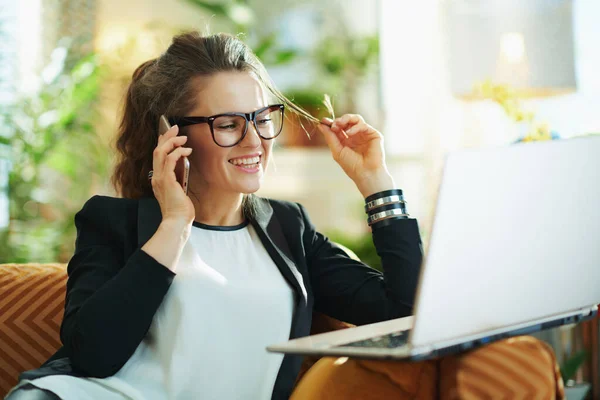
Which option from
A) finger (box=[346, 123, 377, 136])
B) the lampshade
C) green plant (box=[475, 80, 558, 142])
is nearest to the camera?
finger (box=[346, 123, 377, 136])

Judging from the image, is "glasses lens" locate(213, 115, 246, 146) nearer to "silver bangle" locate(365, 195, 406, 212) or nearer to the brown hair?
the brown hair

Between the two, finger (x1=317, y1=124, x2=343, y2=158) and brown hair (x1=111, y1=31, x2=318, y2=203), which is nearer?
brown hair (x1=111, y1=31, x2=318, y2=203)

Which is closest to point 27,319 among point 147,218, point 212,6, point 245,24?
point 147,218

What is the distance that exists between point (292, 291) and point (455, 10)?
2.06m

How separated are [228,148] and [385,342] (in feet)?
1.96

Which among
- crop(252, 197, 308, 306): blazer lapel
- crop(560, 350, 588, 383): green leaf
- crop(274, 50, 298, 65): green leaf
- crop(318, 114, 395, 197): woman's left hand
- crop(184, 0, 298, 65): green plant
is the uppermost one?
crop(184, 0, 298, 65): green plant

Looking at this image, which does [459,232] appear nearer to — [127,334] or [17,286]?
[127,334]

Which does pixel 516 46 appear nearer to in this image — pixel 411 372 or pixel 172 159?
pixel 172 159

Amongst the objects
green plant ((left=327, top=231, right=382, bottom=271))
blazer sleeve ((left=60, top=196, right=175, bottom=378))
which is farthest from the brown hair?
green plant ((left=327, top=231, right=382, bottom=271))

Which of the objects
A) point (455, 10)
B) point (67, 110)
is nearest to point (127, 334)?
point (455, 10)

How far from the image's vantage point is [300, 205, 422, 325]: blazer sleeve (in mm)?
1394

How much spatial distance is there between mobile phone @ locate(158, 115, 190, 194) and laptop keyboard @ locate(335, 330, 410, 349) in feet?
1.75

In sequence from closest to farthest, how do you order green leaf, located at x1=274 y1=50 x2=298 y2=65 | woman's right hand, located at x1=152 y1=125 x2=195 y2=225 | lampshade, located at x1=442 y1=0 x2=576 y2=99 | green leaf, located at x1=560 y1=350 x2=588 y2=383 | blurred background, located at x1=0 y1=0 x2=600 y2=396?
woman's right hand, located at x1=152 y1=125 x2=195 y2=225, green leaf, located at x1=560 y1=350 x2=588 y2=383, lampshade, located at x1=442 y1=0 x2=576 y2=99, blurred background, located at x1=0 y1=0 x2=600 y2=396, green leaf, located at x1=274 y1=50 x2=298 y2=65

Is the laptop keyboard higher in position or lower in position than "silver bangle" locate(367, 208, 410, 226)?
lower
